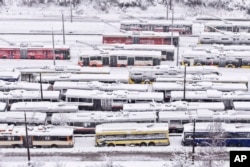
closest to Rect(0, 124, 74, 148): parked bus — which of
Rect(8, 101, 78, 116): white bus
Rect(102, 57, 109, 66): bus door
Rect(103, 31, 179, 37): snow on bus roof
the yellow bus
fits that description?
the yellow bus

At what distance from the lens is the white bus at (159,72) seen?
184 ft

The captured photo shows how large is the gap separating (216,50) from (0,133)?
31.1m

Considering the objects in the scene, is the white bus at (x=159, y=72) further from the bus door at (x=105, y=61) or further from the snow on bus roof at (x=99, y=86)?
the bus door at (x=105, y=61)

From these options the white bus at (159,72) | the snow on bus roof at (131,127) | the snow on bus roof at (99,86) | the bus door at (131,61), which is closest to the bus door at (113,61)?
the bus door at (131,61)

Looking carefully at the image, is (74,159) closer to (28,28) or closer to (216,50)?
(216,50)

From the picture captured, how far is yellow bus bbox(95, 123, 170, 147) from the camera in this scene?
43.2 meters

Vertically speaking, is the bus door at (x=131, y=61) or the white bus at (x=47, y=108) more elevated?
the bus door at (x=131, y=61)

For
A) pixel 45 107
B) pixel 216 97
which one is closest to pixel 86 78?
pixel 45 107

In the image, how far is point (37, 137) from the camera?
143 feet

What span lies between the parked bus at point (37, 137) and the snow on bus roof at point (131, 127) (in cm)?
291

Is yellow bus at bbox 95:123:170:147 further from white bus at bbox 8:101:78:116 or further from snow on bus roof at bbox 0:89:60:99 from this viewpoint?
snow on bus roof at bbox 0:89:60:99

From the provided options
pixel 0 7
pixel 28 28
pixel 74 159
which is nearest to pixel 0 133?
pixel 74 159

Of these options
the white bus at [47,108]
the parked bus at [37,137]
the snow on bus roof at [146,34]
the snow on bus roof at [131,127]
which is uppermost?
the snow on bus roof at [146,34]

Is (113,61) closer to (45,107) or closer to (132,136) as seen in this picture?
(45,107)
